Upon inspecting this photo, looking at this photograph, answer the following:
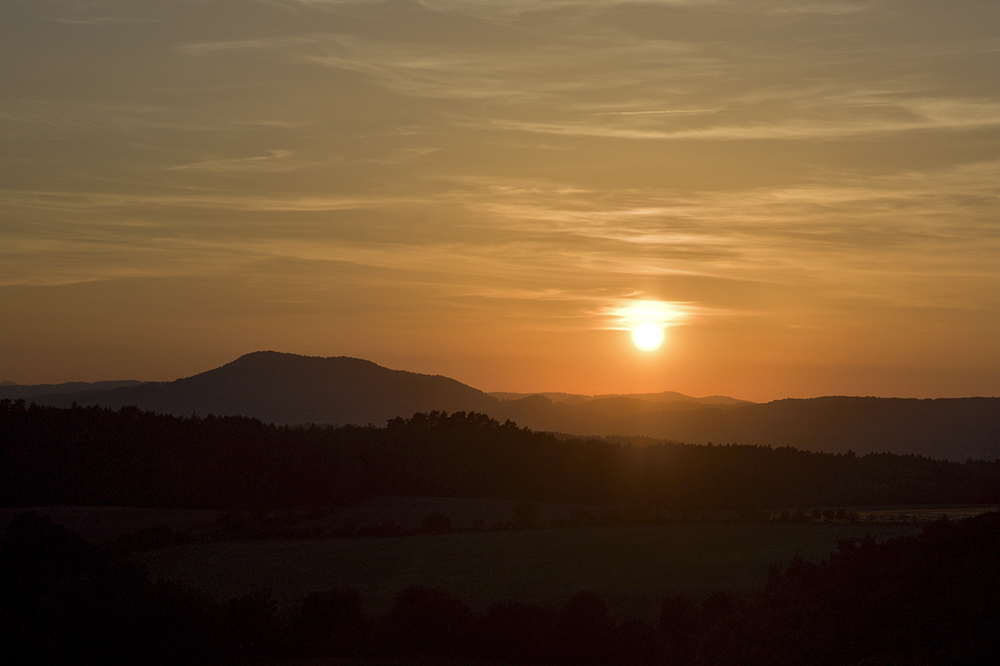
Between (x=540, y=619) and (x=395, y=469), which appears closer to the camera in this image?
(x=540, y=619)

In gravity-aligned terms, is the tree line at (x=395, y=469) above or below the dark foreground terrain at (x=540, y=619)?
above

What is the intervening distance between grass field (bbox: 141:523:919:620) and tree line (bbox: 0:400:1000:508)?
61.3 ft

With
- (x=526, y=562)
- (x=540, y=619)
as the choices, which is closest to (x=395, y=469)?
(x=526, y=562)

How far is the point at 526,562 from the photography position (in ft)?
167

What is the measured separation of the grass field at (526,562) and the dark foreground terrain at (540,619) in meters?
4.81

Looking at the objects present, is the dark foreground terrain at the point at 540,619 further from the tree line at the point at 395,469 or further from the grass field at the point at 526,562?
the tree line at the point at 395,469

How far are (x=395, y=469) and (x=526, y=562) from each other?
4180cm

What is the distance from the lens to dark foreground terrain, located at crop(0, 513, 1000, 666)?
21906 millimetres

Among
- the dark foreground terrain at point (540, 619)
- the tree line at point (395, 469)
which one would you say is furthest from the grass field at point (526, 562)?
the tree line at point (395, 469)

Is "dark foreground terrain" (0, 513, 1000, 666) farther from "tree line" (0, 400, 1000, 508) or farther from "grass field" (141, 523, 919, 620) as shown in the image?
"tree line" (0, 400, 1000, 508)

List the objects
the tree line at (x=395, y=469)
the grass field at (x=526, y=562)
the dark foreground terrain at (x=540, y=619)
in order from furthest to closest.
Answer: the tree line at (x=395, y=469), the grass field at (x=526, y=562), the dark foreground terrain at (x=540, y=619)

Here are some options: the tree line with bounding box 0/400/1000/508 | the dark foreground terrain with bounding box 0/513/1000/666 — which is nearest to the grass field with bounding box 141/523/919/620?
the dark foreground terrain with bounding box 0/513/1000/666

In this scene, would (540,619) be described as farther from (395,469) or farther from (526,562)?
(395,469)

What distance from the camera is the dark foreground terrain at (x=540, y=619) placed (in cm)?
2191
